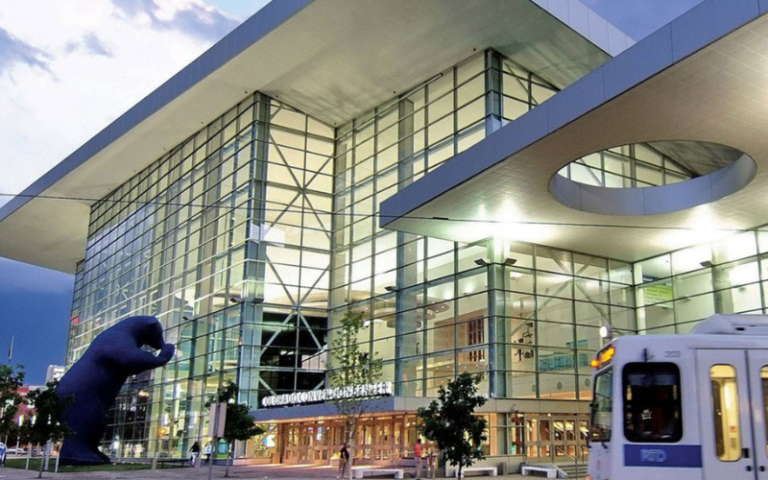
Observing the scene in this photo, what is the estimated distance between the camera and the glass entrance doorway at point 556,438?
1303 inches

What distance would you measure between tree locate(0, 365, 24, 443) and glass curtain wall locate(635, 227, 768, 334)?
94.4ft

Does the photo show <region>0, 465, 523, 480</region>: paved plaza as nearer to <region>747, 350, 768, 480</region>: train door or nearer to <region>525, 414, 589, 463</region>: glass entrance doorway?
<region>525, 414, 589, 463</region>: glass entrance doorway

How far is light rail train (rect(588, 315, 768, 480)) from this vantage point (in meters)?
11.1

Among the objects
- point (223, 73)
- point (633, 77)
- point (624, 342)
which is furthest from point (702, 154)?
point (624, 342)

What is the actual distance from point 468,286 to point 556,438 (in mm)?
7456

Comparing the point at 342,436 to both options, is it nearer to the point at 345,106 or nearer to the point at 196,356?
the point at 196,356

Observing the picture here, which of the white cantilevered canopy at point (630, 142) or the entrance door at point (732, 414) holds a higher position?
the white cantilevered canopy at point (630, 142)

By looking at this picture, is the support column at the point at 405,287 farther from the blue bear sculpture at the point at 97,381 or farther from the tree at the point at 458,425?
the tree at the point at 458,425

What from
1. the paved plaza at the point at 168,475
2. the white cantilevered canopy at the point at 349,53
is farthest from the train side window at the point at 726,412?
the white cantilevered canopy at the point at 349,53

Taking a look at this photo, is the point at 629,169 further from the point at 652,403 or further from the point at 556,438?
the point at 652,403

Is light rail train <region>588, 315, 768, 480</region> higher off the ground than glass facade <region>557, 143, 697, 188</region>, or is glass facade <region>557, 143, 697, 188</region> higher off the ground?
glass facade <region>557, 143, 697, 188</region>

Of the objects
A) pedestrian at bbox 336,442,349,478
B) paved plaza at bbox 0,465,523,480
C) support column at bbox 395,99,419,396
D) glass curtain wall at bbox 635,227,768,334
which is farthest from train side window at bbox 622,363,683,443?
support column at bbox 395,99,419,396

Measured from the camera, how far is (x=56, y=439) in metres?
28.7

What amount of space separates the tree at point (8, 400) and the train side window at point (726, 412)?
29.9 metres
